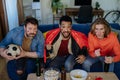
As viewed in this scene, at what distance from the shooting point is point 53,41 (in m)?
2.49

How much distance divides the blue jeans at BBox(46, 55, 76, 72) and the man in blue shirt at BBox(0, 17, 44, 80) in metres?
0.18

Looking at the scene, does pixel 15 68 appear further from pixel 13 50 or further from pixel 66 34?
pixel 66 34

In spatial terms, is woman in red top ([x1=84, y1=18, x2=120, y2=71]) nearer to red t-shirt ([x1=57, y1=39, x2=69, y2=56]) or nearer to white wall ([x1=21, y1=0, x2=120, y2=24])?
red t-shirt ([x1=57, y1=39, x2=69, y2=56])

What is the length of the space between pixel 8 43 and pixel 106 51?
3.99 ft

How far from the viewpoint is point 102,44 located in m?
2.42

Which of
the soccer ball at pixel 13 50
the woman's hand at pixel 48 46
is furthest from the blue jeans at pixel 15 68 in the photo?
the woman's hand at pixel 48 46

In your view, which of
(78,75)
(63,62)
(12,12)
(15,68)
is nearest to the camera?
(78,75)

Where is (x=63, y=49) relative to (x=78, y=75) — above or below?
above

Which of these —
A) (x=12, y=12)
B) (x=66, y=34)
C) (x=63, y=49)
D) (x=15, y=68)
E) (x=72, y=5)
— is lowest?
(x=15, y=68)

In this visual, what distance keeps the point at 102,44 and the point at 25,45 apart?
37.5 inches

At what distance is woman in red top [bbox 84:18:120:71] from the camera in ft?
7.72

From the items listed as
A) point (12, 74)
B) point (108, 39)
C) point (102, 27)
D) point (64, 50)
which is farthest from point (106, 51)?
point (12, 74)

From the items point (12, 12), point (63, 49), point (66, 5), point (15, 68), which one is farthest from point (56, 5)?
point (15, 68)

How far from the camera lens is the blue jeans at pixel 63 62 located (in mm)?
2416
